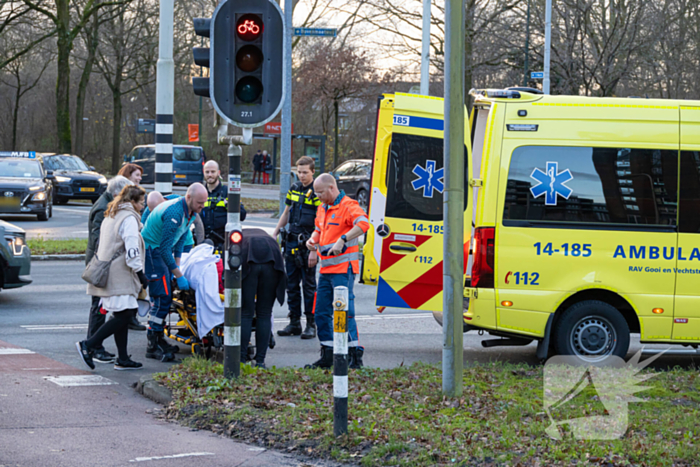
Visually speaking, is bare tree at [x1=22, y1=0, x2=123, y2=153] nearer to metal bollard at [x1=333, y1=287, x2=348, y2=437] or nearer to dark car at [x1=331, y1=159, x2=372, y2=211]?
dark car at [x1=331, y1=159, x2=372, y2=211]

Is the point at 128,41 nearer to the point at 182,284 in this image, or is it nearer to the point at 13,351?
the point at 13,351

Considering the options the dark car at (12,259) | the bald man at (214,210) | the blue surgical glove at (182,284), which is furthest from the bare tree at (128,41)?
the blue surgical glove at (182,284)

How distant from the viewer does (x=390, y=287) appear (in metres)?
8.10

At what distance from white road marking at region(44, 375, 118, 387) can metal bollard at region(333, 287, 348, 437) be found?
282 cm

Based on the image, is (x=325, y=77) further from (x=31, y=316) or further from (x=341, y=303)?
(x=341, y=303)

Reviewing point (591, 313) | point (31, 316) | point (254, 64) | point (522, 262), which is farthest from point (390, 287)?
point (31, 316)

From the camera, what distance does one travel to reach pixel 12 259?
10.7m

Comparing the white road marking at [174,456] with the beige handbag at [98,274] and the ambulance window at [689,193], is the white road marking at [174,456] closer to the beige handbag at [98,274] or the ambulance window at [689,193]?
the beige handbag at [98,274]

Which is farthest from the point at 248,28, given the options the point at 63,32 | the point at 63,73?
the point at 63,73

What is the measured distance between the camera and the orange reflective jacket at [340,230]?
24.7ft

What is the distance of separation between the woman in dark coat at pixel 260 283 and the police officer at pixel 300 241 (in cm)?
137

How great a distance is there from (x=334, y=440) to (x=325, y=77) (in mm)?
37283

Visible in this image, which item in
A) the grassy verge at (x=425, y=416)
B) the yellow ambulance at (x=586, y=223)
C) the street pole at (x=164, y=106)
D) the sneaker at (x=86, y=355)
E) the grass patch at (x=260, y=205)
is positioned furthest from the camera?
the grass patch at (x=260, y=205)

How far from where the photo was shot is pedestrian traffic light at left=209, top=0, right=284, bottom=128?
21.0ft
